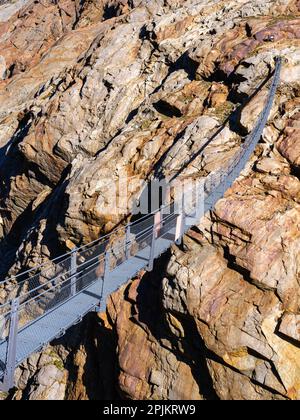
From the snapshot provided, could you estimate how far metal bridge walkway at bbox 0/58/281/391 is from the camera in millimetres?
7148

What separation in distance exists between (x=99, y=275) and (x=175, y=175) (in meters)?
5.51

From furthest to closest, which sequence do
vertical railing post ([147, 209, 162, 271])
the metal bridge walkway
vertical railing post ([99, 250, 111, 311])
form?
vertical railing post ([147, 209, 162, 271]) < vertical railing post ([99, 250, 111, 311]) < the metal bridge walkway

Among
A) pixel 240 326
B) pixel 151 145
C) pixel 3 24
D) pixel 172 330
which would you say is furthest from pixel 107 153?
pixel 3 24

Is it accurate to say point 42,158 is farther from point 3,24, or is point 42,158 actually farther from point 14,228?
point 3,24

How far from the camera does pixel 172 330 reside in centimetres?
1066

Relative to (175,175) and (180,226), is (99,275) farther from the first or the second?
(175,175)

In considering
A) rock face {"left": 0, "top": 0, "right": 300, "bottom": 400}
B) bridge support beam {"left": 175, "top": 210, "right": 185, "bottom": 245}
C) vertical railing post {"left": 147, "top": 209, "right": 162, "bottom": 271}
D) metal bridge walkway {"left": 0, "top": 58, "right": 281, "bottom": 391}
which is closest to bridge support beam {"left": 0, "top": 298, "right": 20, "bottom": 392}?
metal bridge walkway {"left": 0, "top": 58, "right": 281, "bottom": 391}

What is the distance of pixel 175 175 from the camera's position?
14.1 metres

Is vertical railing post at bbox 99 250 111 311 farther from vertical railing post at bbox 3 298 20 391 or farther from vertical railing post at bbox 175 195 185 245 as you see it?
vertical railing post at bbox 3 298 20 391

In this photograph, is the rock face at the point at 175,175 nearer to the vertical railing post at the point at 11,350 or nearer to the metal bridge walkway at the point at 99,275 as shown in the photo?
the metal bridge walkway at the point at 99,275

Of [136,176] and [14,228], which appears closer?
[136,176]

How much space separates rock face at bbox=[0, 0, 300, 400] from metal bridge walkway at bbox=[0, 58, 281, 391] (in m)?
0.52

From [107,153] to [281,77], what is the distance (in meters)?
7.51

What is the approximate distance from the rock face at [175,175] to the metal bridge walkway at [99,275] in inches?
20.4
